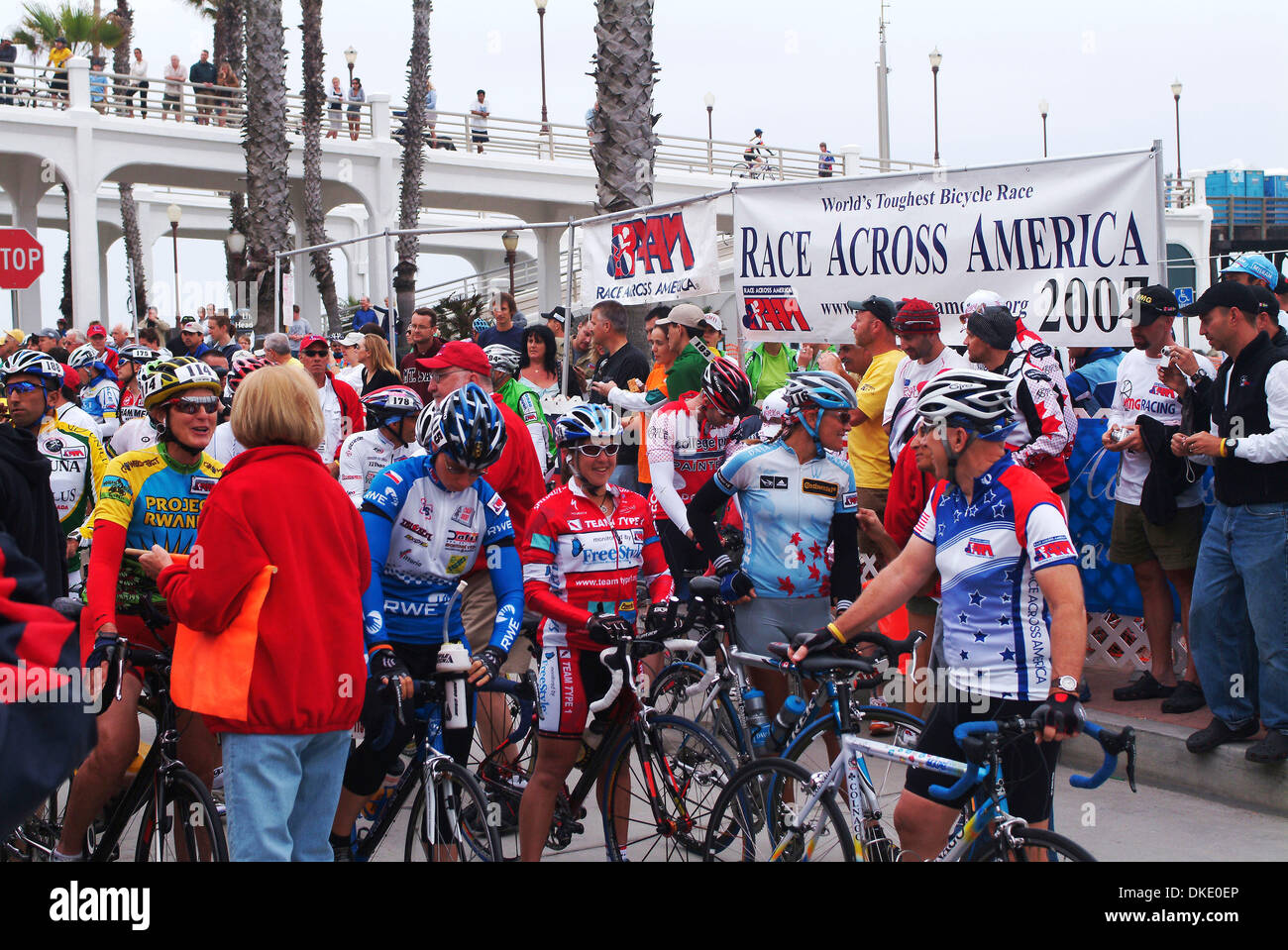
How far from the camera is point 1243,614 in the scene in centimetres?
640

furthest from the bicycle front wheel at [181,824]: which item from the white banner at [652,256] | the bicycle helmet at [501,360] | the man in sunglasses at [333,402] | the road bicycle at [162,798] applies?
the white banner at [652,256]

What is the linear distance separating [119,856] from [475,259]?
1717 inches

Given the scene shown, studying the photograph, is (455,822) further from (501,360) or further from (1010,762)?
(501,360)

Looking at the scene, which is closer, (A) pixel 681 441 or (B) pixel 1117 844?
(B) pixel 1117 844

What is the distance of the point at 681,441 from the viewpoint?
7699 millimetres

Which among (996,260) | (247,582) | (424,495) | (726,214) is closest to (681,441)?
(996,260)

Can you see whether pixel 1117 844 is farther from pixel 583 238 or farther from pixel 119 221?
pixel 119 221

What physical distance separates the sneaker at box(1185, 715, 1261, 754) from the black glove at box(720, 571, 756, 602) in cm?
246

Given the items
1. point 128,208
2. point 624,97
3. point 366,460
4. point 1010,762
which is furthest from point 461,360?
point 128,208

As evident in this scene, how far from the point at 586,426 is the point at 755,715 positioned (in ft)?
4.60

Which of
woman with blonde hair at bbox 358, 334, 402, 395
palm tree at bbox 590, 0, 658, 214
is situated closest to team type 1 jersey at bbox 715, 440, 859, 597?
woman with blonde hair at bbox 358, 334, 402, 395

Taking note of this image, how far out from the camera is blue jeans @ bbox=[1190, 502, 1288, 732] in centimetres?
605

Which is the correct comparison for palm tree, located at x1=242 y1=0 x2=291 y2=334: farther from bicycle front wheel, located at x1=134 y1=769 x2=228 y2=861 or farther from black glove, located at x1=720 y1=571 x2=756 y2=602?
bicycle front wheel, located at x1=134 y1=769 x2=228 y2=861

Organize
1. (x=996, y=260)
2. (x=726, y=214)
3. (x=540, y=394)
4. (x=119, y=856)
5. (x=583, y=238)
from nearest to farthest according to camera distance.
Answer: (x=119, y=856) → (x=996, y=260) → (x=540, y=394) → (x=583, y=238) → (x=726, y=214)
